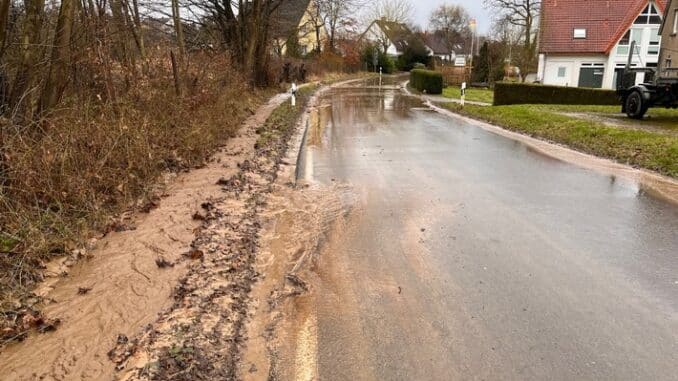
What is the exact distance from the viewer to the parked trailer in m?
16.0

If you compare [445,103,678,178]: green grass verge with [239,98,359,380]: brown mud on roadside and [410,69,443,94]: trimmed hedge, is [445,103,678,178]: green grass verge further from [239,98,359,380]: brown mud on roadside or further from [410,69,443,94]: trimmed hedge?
[410,69,443,94]: trimmed hedge

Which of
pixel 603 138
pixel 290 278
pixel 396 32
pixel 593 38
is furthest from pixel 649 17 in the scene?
pixel 396 32

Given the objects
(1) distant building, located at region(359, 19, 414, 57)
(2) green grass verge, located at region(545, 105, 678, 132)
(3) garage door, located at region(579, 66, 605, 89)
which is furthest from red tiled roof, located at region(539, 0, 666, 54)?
(1) distant building, located at region(359, 19, 414, 57)

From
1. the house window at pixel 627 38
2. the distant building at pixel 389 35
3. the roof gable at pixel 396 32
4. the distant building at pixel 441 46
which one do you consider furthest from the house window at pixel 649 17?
the distant building at pixel 441 46

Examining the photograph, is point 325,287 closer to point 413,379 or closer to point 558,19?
point 413,379

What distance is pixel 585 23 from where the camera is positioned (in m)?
43.8

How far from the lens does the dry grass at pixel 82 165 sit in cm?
480

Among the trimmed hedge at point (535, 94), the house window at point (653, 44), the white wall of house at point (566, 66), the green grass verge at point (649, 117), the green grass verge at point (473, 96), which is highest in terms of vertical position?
the house window at point (653, 44)

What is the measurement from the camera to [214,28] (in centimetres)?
2459

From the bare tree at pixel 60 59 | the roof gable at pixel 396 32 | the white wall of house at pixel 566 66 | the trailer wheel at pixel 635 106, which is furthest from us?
the roof gable at pixel 396 32

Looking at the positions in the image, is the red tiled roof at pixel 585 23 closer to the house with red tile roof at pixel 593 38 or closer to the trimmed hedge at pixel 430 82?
the house with red tile roof at pixel 593 38

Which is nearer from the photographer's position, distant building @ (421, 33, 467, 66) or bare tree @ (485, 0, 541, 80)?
bare tree @ (485, 0, 541, 80)

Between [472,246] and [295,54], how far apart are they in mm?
49195

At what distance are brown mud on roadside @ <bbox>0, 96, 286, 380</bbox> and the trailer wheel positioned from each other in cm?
1471
